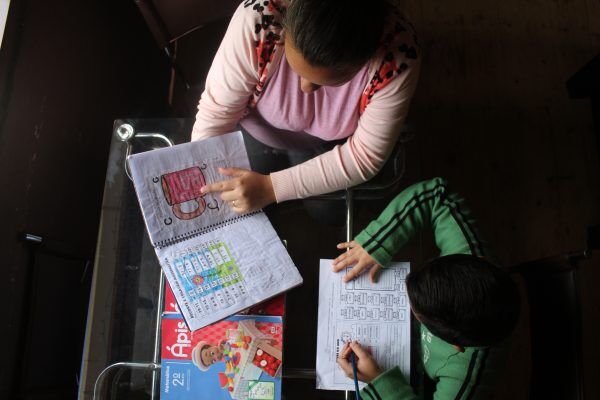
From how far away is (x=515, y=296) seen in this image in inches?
24.2

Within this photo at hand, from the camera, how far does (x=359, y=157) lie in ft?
2.44

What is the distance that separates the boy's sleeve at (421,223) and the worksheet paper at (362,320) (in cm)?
5

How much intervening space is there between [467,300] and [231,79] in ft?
1.63

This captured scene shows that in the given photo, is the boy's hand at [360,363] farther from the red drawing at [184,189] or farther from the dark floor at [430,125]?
the red drawing at [184,189]

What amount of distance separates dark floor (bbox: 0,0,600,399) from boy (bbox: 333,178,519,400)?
0.12 metres

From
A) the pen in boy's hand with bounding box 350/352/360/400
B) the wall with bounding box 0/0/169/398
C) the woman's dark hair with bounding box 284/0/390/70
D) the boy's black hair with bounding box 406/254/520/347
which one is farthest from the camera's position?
the wall with bounding box 0/0/169/398

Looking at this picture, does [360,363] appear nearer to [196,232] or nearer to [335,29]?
[196,232]

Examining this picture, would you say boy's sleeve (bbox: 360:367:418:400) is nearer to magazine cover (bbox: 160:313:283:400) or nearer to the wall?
magazine cover (bbox: 160:313:283:400)

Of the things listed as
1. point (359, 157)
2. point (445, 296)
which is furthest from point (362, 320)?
point (359, 157)

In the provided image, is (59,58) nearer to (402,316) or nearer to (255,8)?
(255,8)

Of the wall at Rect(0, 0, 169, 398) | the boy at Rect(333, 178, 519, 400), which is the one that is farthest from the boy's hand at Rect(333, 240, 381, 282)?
the wall at Rect(0, 0, 169, 398)

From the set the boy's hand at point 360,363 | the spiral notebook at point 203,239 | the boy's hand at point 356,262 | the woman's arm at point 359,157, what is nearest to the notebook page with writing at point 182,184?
the spiral notebook at point 203,239

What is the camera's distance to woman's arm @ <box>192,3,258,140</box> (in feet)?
2.09

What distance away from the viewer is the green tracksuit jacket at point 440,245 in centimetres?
69
